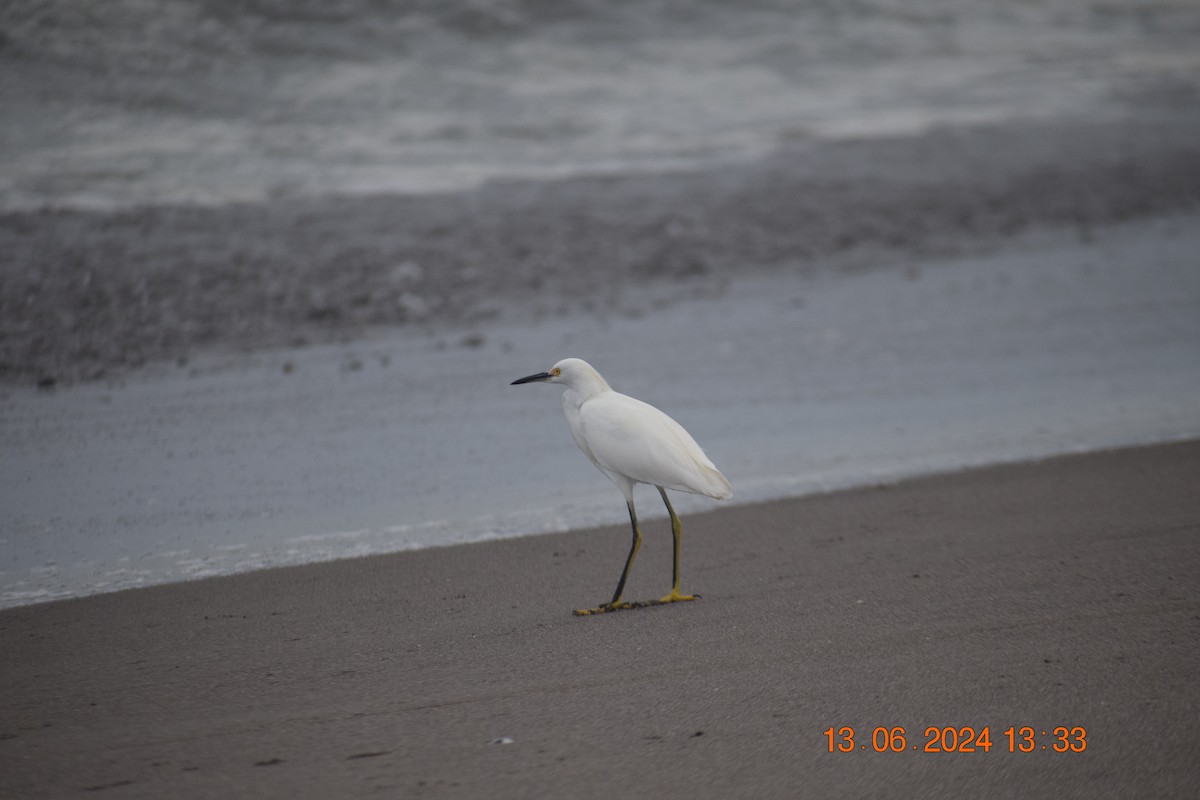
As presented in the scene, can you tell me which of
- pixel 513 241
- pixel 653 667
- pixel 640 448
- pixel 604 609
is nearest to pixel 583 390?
pixel 640 448

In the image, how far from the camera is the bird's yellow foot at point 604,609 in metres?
Result: 3.73

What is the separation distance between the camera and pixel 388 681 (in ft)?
10.3

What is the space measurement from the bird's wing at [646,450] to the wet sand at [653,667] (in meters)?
0.37

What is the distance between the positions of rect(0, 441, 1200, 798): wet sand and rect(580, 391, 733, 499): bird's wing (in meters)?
0.37

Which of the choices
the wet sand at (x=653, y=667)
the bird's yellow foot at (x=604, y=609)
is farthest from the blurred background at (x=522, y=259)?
the bird's yellow foot at (x=604, y=609)

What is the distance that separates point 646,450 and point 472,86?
11.9 m

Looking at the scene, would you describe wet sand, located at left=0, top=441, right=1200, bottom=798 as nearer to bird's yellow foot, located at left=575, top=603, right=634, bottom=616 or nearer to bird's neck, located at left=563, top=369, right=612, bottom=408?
bird's yellow foot, located at left=575, top=603, right=634, bottom=616

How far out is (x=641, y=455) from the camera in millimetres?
3912

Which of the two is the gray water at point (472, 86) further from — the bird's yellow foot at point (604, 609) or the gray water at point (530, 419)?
the bird's yellow foot at point (604, 609)

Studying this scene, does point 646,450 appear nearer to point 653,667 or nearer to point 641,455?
point 641,455

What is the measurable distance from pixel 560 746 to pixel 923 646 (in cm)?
112

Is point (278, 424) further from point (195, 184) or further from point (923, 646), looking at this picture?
point (195, 184)
